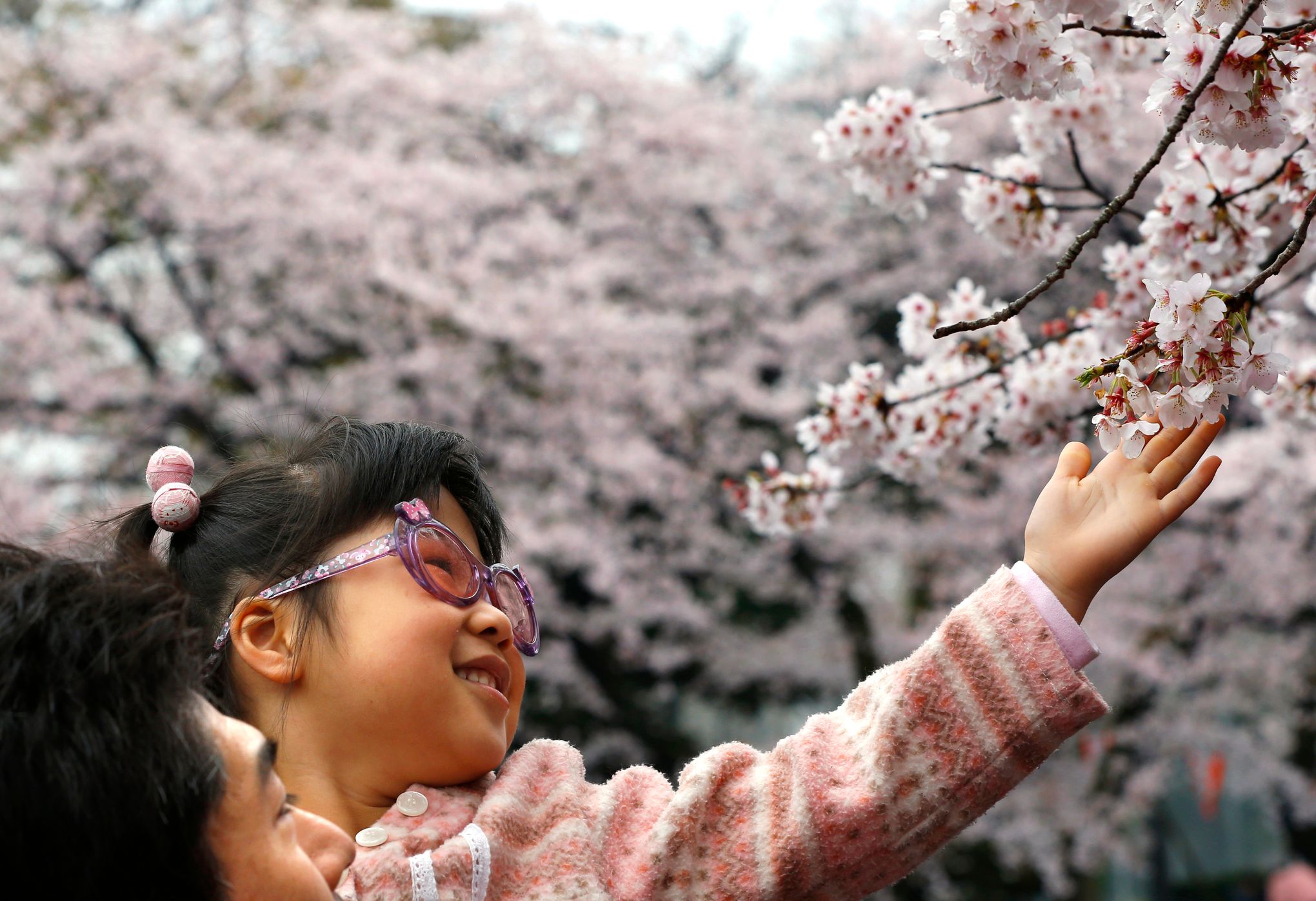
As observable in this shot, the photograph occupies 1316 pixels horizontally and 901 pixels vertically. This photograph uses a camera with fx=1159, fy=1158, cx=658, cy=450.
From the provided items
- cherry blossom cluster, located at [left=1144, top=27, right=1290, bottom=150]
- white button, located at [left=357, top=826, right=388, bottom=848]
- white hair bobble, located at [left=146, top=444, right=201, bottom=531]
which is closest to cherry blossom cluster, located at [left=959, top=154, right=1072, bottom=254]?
cherry blossom cluster, located at [left=1144, top=27, right=1290, bottom=150]

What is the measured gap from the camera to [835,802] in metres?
1.34

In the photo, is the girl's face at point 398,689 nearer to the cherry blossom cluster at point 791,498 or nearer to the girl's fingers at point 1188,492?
the girl's fingers at point 1188,492

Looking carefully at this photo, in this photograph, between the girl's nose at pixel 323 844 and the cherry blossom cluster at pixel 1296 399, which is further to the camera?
the cherry blossom cluster at pixel 1296 399

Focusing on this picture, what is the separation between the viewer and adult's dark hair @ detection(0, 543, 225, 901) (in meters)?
0.89

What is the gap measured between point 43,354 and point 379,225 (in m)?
2.32

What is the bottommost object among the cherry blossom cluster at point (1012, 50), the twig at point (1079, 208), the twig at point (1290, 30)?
the twig at point (1079, 208)

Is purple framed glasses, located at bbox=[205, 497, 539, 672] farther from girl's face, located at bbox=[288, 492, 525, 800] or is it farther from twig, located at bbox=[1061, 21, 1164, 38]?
twig, located at bbox=[1061, 21, 1164, 38]

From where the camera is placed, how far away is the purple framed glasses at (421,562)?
1.39 meters

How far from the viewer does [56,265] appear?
792 cm

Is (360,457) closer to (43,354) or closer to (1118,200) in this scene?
(1118,200)

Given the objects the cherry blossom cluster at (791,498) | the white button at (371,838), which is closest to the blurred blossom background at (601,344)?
the cherry blossom cluster at (791,498)

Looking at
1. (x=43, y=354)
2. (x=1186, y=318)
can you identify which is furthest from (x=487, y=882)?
(x=43, y=354)

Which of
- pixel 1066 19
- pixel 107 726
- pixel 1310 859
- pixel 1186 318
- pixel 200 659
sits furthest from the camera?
pixel 1310 859

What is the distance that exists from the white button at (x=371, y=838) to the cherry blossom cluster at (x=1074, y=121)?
1.93 m
